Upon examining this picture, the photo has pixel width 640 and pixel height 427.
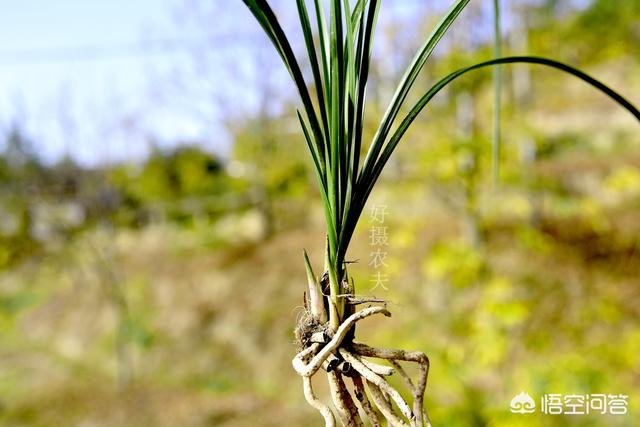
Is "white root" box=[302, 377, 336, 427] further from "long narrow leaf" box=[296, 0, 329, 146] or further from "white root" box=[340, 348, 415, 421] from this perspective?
"long narrow leaf" box=[296, 0, 329, 146]

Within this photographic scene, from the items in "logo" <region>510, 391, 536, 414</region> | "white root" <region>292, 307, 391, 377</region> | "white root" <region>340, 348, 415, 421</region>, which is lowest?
"logo" <region>510, 391, 536, 414</region>

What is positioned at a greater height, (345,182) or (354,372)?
(345,182)

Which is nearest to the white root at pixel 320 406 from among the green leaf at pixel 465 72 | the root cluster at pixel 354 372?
the root cluster at pixel 354 372

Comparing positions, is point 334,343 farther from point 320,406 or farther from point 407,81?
point 407,81

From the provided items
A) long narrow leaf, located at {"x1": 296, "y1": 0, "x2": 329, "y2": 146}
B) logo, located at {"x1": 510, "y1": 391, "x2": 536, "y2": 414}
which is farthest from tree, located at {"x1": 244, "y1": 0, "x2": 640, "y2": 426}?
logo, located at {"x1": 510, "y1": 391, "x2": 536, "y2": 414}

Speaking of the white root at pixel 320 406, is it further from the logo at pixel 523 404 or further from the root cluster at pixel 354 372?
the logo at pixel 523 404

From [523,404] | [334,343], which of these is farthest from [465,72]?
[523,404]
